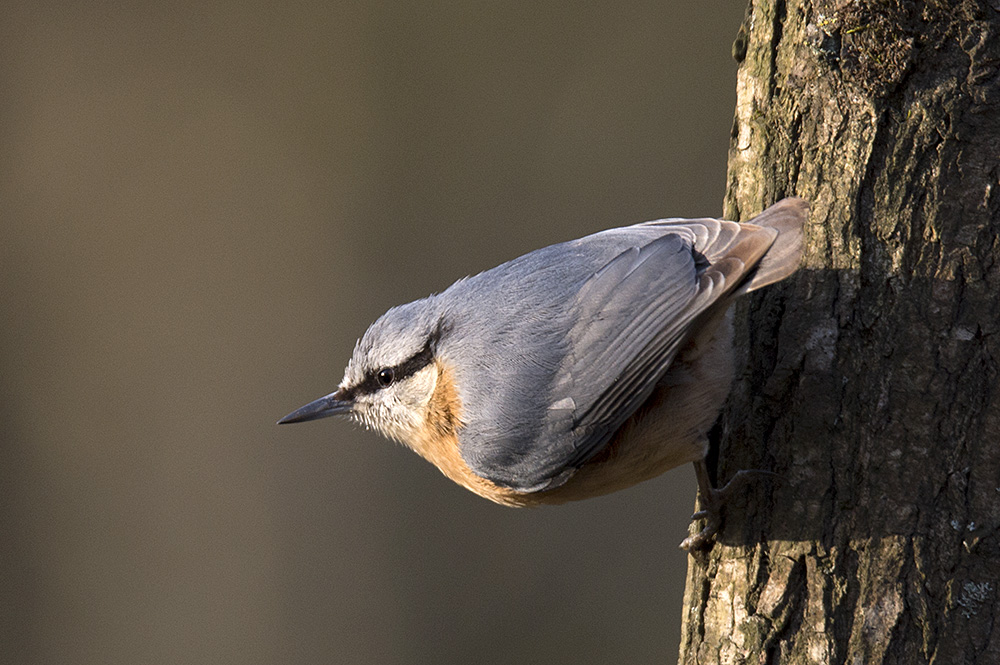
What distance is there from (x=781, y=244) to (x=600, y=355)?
45 centimetres

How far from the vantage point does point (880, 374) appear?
5.90 ft

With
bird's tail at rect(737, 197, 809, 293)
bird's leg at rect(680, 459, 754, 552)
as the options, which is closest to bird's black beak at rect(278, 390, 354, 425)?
bird's leg at rect(680, 459, 754, 552)

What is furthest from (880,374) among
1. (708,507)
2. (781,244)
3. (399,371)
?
(399,371)

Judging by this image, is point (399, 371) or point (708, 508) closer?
point (708, 508)

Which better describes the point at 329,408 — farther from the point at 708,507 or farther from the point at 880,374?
the point at 880,374

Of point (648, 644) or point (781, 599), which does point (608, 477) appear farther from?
point (648, 644)

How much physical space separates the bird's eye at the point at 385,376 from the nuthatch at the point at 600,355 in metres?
0.16

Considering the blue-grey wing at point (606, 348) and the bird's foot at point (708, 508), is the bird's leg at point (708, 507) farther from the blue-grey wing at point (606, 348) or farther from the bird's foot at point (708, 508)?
the blue-grey wing at point (606, 348)

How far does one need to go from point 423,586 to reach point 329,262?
72.3 inches

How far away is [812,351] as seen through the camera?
1.89m

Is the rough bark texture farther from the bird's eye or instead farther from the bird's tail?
the bird's eye

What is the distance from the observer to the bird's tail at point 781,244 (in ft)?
5.88

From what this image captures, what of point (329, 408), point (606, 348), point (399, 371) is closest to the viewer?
point (606, 348)

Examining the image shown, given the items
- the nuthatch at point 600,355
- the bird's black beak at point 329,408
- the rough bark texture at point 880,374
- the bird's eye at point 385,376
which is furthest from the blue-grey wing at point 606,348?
the bird's black beak at point 329,408
